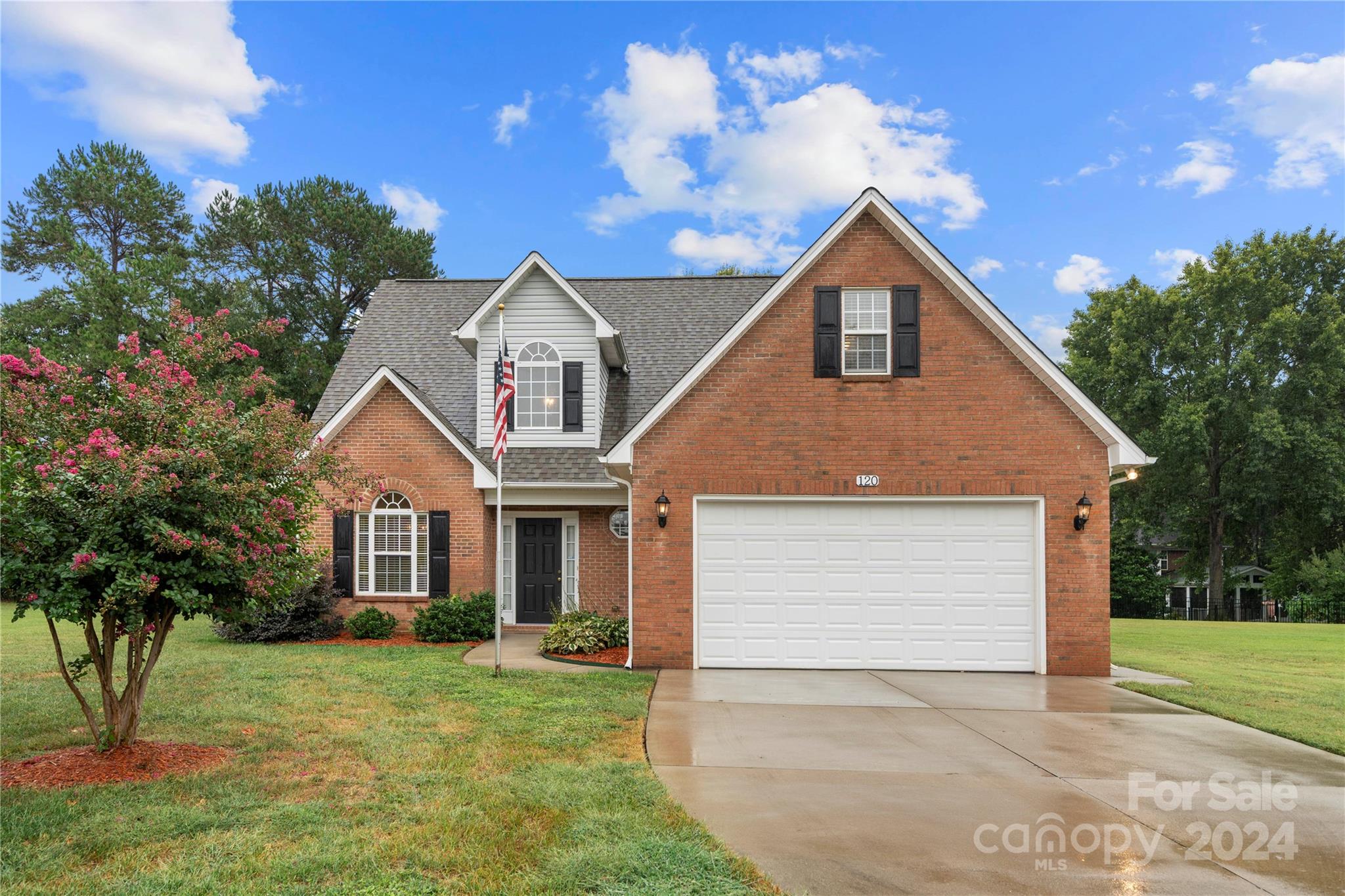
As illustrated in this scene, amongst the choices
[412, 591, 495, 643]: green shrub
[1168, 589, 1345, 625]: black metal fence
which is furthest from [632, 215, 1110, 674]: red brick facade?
[1168, 589, 1345, 625]: black metal fence

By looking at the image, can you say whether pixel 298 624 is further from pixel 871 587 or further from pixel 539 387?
pixel 871 587

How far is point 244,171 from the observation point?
3416 cm

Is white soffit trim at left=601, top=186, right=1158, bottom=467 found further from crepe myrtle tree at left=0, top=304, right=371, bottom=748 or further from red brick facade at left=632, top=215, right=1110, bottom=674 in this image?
crepe myrtle tree at left=0, top=304, right=371, bottom=748

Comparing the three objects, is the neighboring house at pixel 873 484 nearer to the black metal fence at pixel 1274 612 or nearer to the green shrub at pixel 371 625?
the green shrub at pixel 371 625

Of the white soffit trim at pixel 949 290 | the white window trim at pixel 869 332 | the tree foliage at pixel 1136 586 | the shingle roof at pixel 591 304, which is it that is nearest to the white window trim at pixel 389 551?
the shingle roof at pixel 591 304

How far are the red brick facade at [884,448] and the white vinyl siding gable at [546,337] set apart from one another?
4.31 m

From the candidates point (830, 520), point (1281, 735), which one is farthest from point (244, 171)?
point (1281, 735)

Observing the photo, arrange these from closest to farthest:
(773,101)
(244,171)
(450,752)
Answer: (450,752), (773,101), (244,171)

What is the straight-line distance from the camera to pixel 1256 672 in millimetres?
12523

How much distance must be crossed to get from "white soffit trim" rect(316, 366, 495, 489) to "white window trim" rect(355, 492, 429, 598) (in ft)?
4.48

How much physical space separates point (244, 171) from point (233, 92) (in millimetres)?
18663

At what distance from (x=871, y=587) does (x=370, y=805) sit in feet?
26.4

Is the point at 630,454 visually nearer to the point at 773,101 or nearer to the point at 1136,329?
the point at 773,101

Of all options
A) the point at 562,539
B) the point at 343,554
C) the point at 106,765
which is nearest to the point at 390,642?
the point at 343,554
